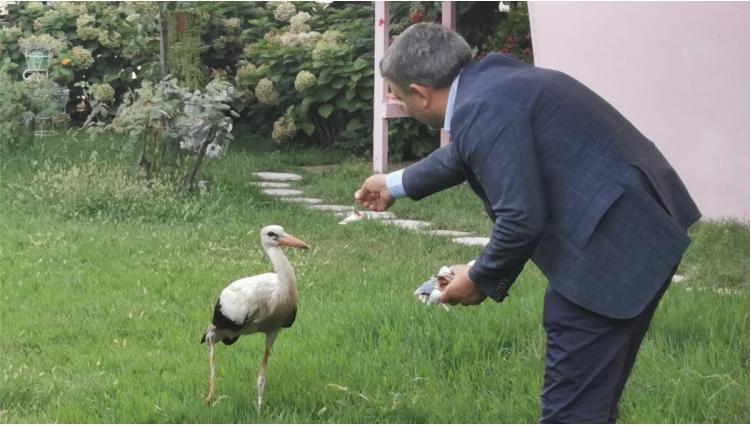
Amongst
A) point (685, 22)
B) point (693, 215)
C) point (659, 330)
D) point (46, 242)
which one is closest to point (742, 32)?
point (685, 22)

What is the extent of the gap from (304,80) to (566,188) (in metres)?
9.70

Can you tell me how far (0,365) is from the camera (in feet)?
16.5

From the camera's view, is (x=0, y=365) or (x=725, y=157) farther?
(x=725, y=157)

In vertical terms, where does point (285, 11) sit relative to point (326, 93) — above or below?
above

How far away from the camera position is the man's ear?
313 cm

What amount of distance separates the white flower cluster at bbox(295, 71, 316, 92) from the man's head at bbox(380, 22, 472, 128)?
9.36 metres

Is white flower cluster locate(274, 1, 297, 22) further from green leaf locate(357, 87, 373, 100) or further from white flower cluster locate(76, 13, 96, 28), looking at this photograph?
white flower cluster locate(76, 13, 96, 28)

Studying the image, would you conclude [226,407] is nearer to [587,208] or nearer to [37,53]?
[587,208]

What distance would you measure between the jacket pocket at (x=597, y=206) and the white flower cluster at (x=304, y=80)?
9.72 m

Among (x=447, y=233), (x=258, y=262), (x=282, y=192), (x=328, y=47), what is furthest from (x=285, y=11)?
(x=258, y=262)

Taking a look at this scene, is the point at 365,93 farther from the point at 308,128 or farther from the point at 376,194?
the point at 376,194

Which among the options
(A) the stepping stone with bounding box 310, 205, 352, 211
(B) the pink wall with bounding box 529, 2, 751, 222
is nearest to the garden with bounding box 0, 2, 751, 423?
(A) the stepping stone with bounding box 310, 205, 352, 211

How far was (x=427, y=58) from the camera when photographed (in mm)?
3090

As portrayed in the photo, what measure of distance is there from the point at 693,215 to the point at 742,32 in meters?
5.33
